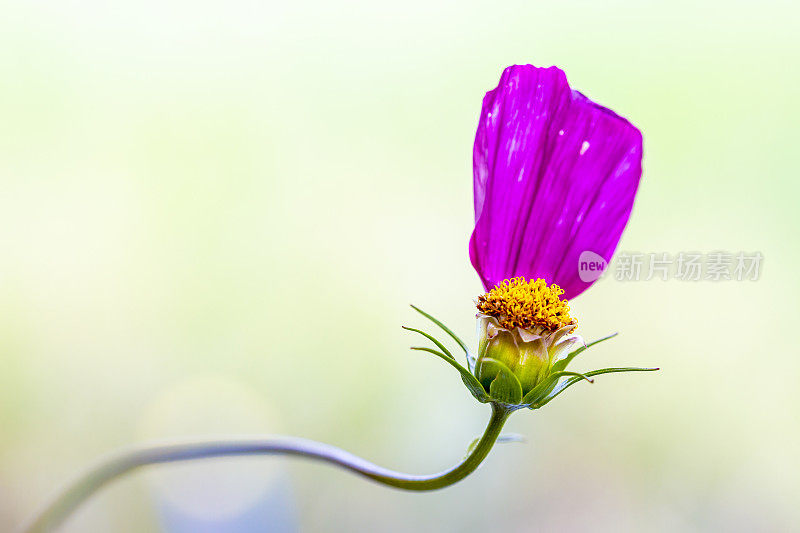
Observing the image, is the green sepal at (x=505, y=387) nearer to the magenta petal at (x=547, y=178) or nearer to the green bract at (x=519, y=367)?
the green bract at (x=519, y=367)

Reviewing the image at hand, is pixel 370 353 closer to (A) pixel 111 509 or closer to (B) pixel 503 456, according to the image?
(B) pixel 503 456

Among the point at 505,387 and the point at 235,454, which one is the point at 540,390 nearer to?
the point at 505,387

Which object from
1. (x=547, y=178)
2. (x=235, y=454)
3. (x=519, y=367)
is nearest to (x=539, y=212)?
(x=547, y=178)

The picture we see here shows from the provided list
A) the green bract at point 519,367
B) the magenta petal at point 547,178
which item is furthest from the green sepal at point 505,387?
the magenta petal at point 547,178

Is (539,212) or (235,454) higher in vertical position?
(539,212)

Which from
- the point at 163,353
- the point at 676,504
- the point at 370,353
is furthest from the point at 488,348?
the point at 676,504

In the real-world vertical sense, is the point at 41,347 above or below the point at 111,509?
above

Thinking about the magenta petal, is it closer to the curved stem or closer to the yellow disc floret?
the yellow disc floret

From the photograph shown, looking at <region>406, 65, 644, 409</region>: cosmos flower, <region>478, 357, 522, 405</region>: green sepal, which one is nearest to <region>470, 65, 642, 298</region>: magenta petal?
<region>406, 65, 644, 409</region>: cosmos flower
